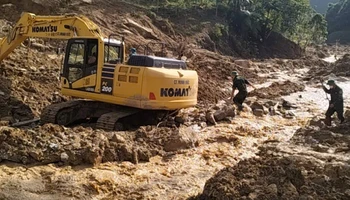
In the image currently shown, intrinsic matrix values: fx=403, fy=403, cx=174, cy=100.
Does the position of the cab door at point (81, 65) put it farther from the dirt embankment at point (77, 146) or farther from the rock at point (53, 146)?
the rock at point (53, 146)

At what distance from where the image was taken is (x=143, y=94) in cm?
898

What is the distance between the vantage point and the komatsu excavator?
356 inches

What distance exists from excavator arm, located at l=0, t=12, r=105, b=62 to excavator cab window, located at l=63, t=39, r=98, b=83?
0.22 m

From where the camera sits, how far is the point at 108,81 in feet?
30.7

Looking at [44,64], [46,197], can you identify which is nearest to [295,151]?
[46,197]

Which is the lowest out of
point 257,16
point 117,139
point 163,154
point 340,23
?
point 163,154

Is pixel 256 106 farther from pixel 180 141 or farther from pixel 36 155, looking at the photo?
pixel 36 155

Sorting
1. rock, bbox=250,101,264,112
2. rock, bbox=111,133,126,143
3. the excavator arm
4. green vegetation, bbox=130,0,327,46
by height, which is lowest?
rock, bbox=111,133,126,143

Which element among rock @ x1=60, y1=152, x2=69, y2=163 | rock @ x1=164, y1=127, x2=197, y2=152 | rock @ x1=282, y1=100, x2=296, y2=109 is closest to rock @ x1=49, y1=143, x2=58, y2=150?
rock @ x1=60, y1=152, x2=69, y2=163

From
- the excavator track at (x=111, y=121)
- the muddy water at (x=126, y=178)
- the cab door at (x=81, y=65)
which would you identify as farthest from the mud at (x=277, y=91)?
the cab door at (x=81, y=65)

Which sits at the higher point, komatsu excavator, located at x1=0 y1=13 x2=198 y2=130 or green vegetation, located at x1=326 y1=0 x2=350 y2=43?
green vegetation, located at x1=326 y1=0 x2=350 y2=43

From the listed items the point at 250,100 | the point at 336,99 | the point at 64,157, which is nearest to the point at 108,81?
the point at 64,157

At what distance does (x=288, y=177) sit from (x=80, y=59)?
6.18 metres

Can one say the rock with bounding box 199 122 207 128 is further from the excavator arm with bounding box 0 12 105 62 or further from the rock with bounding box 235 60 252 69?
the rock with bounding box 235 60 252 69
